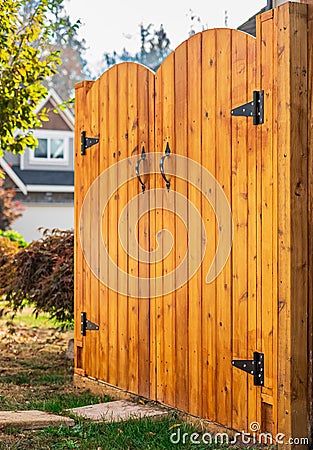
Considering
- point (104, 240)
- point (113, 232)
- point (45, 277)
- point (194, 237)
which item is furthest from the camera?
point (45, 277)

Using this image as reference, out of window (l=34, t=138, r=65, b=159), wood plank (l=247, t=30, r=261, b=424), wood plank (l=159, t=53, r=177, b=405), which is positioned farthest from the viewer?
window (l=34, t=138, r=65, b=159)

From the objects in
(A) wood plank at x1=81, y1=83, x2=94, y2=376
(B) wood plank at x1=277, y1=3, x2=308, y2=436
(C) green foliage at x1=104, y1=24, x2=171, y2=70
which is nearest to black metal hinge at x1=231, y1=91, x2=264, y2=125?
(B) wood plank at x1=277, y1=3, x2=308, y2=436

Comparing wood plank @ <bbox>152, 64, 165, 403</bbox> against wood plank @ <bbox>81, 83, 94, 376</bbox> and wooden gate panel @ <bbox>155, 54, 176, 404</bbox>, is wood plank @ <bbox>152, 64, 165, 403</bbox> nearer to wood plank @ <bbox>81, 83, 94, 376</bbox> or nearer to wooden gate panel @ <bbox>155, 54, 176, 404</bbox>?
wooden gate panel @ <bbox>155, 54, 176, 404</bbox>

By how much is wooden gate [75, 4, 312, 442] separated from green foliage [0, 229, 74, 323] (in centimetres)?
84

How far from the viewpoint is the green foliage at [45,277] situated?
596 cm

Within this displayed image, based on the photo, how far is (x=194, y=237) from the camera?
3986 millimetres

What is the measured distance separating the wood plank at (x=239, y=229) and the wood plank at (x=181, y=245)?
440 millimetres

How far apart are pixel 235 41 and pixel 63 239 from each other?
10.5 feet

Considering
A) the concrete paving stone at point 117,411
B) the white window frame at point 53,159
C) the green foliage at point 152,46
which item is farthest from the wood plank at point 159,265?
the green foliage at point 152,46

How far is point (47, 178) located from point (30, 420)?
18602mm

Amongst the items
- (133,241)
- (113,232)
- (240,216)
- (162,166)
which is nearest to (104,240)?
(113,232)

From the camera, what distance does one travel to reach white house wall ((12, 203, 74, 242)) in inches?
865

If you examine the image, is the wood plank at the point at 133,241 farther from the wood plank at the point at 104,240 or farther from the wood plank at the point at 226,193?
the wood plank at the point at 226,193

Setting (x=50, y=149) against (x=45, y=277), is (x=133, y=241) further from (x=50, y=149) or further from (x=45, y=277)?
(x=50, y=149)
